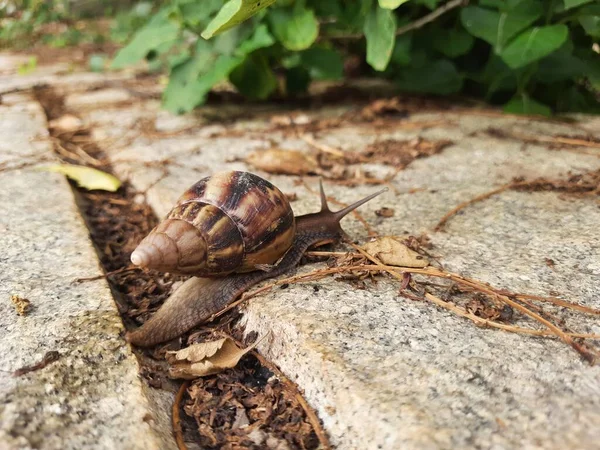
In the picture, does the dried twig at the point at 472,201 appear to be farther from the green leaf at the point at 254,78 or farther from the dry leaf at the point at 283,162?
the green leaf at the point at 254,78

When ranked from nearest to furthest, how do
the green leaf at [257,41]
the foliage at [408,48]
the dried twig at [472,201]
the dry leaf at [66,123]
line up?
1. the dried twig at [472,201]
2. the foliage at [408,48]
3. the green leaf at [257,41]
4. the dry leaf at [66,123]

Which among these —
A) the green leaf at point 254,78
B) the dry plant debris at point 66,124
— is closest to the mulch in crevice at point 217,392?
the dry plant debris at point 66,124

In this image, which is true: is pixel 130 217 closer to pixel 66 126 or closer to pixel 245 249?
pixel 245 249

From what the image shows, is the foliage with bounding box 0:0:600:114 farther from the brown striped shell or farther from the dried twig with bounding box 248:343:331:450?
the dried twig with bounding box 248:343:331:450

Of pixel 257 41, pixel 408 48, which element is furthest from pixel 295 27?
pixel 408 48

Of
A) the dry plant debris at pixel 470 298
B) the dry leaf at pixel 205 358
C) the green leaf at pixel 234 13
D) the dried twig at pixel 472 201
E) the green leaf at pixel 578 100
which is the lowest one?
the green leaf at pixel 578 100

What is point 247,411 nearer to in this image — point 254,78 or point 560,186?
point 560,186

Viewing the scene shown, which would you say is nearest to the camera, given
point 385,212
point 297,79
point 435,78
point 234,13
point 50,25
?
point 234,13
